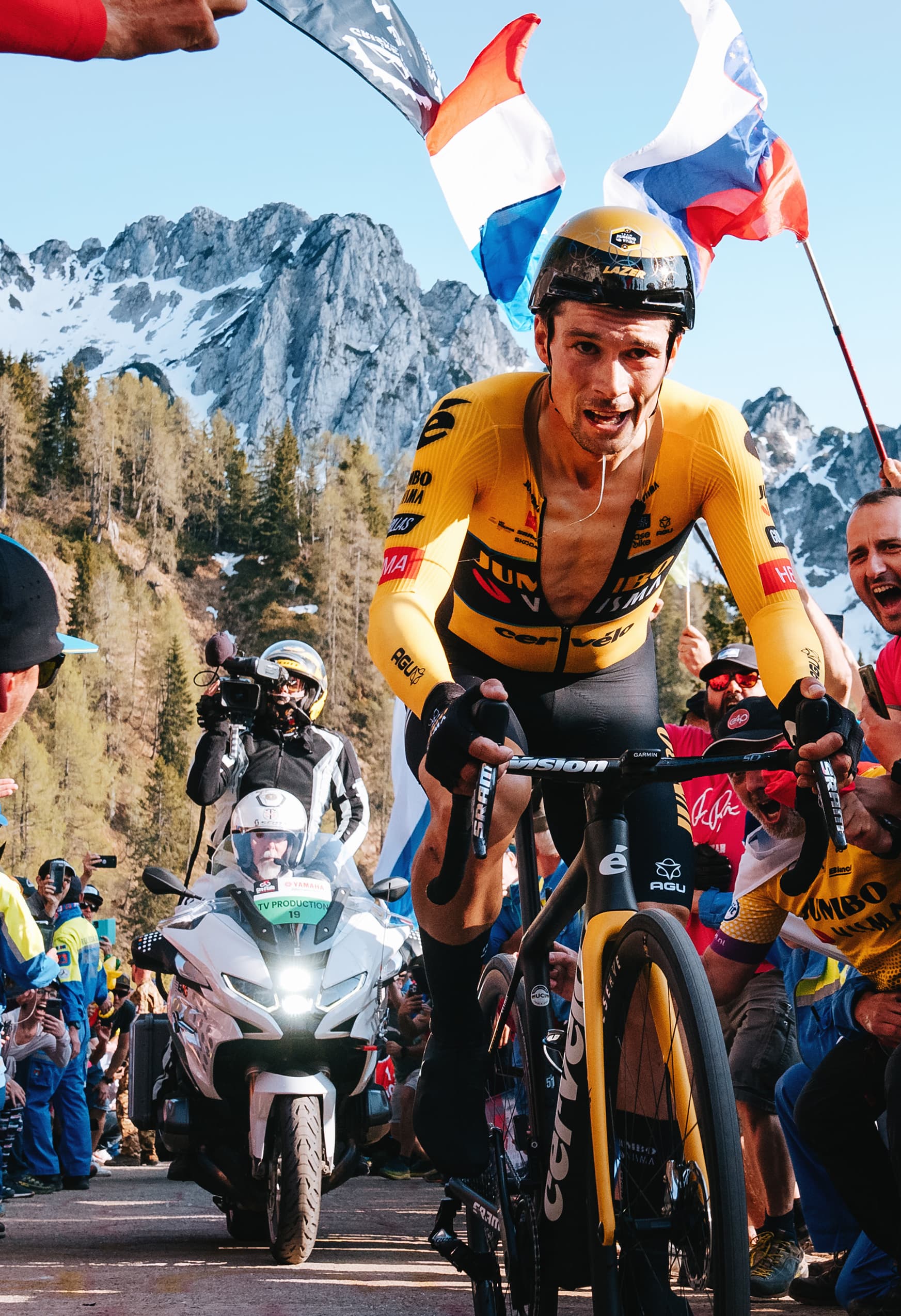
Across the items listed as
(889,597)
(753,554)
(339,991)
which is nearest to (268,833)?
(339,991)

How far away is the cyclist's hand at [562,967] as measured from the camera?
3943 mm

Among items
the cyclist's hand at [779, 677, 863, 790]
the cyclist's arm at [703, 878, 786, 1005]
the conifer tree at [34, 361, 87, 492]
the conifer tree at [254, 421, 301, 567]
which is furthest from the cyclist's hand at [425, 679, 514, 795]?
the conifer tree at [254, 421, 301, 567]

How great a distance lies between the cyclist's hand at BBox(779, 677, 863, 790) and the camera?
283 centimetres

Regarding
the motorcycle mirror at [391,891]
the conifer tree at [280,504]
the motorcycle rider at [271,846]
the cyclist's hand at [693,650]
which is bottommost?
the motorcycle mirror at [391,891]

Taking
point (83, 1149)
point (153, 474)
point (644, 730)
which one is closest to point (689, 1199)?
point (644, 730)

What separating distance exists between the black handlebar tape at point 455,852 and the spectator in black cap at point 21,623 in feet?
2.46

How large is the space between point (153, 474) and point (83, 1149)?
123177 millimetres

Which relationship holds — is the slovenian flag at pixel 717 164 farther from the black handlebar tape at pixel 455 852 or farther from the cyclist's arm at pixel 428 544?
the black handlebar tape at pixel 455 852

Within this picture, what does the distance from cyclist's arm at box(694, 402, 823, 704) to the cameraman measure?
4.07 meters

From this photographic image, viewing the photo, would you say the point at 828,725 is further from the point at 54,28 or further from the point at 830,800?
the point at 54,28

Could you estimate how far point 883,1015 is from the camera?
4266 millimetres

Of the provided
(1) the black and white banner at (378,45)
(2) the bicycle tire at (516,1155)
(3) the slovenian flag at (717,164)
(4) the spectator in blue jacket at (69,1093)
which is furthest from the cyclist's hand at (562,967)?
(4) the spectator in blue jacket at (69,1093)

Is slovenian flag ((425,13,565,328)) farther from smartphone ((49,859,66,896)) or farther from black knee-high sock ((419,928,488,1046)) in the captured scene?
smartphone ((49,859,66,896))

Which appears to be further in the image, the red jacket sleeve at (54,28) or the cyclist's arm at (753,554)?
the cyclist's arm at (753,554)
